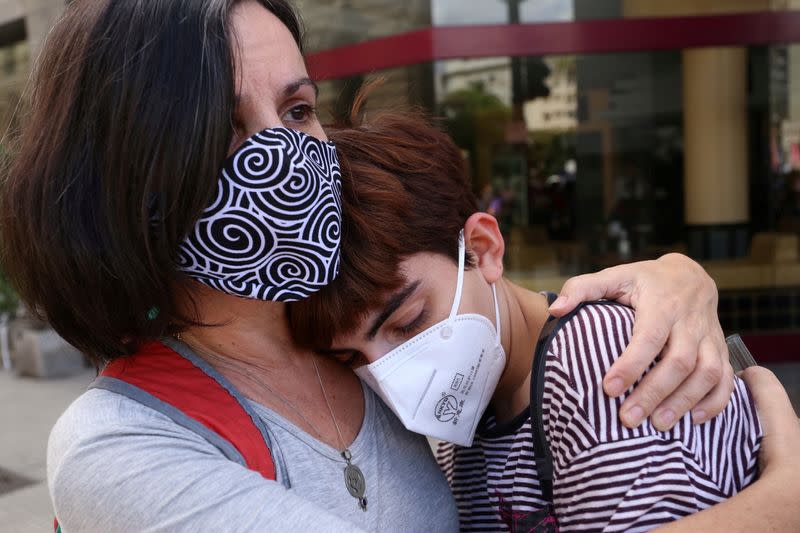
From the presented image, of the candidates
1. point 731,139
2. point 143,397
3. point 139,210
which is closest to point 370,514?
point 143,397

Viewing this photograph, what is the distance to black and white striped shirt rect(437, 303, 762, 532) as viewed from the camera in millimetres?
1133

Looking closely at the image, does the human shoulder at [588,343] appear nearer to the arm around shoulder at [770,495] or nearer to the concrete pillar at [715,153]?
the arm around shoulder at [770,495]

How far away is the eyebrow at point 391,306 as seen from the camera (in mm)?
1495

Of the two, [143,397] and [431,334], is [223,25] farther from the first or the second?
[431,334]

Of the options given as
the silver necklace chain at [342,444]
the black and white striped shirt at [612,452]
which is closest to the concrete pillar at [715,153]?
the black and white striped shirt at [612,452]

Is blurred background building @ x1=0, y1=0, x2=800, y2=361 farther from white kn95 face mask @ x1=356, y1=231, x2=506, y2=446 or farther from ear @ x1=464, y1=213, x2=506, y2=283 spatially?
white kn95 face mask @ x1=356, y1=231, x2=506, y2=446

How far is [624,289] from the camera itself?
4.76 feet

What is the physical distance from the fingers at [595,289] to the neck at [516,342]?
303mm

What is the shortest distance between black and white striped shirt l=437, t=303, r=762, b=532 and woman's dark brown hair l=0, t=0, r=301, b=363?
68cm

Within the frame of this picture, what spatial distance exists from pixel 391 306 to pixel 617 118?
7912 millimetres

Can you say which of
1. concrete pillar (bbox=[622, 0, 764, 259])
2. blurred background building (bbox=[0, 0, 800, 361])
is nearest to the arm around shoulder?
blurred background building (bbox=[0, 0, 800, 361])

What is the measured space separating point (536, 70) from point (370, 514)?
7.20 metres

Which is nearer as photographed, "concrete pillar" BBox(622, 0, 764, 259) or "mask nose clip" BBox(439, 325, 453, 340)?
"mask nose clip" BBox(439, 325, 453, 340)

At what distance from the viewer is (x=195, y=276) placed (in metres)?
1.31
